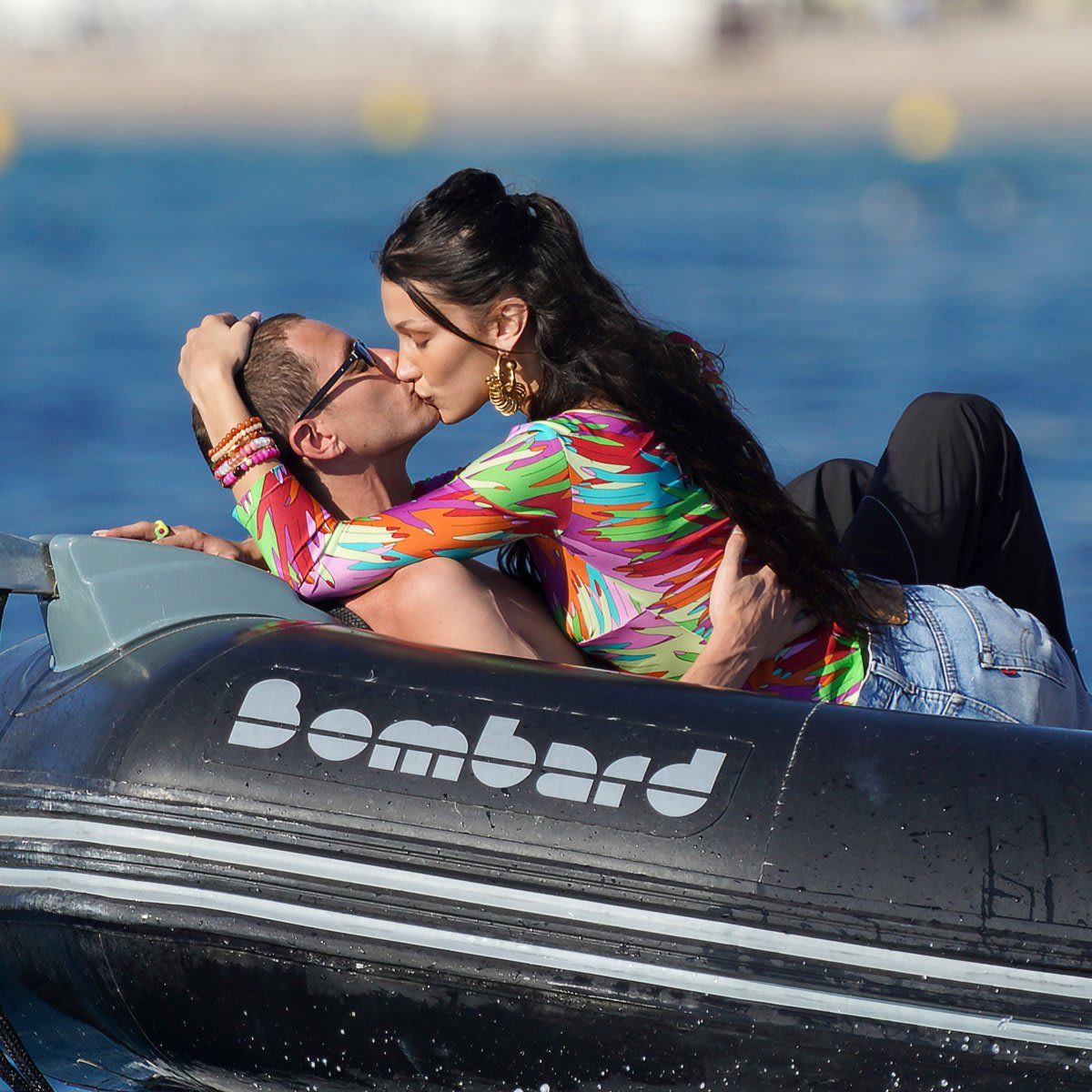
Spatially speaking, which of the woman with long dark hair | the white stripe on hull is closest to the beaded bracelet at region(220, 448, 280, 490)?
the woman with long dark hair

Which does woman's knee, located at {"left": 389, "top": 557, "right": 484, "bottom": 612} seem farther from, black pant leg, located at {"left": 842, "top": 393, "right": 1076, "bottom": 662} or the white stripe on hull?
black pant leg, located at {"left": 842, "top": 393, "right": 1076, "bottom": 662}

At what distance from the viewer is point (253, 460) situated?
2.56 m

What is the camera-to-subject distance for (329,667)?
2.31 metres

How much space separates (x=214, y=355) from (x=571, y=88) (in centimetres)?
2428

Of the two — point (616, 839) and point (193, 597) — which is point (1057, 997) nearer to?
point (616, 839)

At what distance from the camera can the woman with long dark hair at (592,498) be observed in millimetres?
2400

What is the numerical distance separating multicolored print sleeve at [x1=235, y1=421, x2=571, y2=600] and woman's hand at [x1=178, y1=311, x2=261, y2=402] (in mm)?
163

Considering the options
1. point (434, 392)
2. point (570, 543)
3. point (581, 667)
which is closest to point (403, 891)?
point (581, 667)

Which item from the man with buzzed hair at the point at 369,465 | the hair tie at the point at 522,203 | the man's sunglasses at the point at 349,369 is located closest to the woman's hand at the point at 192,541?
the man with buzzed hair at the point at 369,465

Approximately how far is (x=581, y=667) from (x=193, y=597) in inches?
21.0

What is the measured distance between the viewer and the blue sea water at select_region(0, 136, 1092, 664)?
7.67 metres

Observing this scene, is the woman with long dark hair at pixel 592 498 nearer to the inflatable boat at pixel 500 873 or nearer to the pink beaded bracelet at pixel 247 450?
the pink beaded bracelet at pixel 247 450

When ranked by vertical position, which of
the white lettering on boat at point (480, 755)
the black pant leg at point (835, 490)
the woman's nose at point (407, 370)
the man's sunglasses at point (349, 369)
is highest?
the woman's nose at point (407, 370)

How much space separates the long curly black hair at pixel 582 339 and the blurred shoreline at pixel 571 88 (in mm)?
19829
